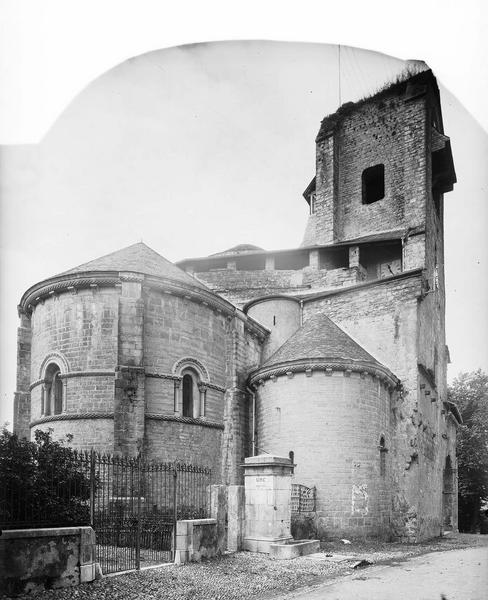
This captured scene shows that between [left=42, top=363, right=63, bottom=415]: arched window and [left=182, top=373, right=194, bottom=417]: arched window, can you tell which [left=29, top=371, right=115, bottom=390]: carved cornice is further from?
[left=182, top=373, right=194, bottom=417]: arched window

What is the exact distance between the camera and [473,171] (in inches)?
346

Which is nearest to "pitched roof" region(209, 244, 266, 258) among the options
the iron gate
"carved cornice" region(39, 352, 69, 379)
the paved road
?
"carved cornice" region(39, 352, 69, 379)

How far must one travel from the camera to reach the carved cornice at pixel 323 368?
20078mm

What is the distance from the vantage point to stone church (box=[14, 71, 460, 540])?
18.8 meters

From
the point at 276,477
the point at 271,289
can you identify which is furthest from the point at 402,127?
the point at 276,477

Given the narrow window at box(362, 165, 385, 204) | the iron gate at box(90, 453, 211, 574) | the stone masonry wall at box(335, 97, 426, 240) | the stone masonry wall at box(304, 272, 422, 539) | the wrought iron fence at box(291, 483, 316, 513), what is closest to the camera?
the iron gate at box(90, 453, 211, 574)

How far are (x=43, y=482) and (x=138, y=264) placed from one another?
999 cm

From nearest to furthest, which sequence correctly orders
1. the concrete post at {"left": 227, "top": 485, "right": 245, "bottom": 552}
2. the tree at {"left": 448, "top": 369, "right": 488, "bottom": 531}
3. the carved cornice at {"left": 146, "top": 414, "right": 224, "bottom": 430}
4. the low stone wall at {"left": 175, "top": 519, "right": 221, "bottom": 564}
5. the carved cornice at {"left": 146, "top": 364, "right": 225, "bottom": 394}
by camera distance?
the low stone wall at {"left": 175, "top": 519, "right": 221, "bottom": 564}
the concrete post at {"left": 227, "top": 485, "right": 245, "bottom": 552}
the carved cornice at {"left": 146, "top": 414, "right": 224, "bottom": 430}
the carved cornice at {"left": 146, "top": 364, "right": 225, "bottom": 394}
the tree at {"left": 448, "top": 369, "right": 488, "bottom": 531}

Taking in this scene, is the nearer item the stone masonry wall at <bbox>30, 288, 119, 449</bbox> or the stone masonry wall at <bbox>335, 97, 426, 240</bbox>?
the stone masonry wall at <bbox>30, 288, 119, 449</bbox>

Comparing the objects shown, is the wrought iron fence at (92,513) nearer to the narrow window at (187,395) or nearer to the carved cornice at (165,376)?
the carved cornice at (165,376)

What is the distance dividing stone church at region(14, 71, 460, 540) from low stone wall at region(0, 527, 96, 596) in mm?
7413

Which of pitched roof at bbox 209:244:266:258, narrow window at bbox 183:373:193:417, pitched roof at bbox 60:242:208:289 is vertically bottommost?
narrow window at bbox 183:373:193:417

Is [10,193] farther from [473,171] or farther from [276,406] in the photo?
[276,406]

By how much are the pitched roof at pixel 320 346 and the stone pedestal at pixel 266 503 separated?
5.65 meters
